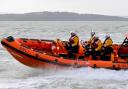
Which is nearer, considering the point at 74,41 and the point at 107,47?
the point at 107,47

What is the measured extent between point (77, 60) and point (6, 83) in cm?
232

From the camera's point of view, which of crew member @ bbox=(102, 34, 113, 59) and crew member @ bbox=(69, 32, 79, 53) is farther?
crew member @ bbox=(69, 32, 79, 53)

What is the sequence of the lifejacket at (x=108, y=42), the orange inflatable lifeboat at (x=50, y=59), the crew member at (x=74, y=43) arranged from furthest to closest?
the crew member at (x=74, y=43) < the lifejacket at (x=108, y=42) < the orange inflatable lifeboat at (x=50, y=59)

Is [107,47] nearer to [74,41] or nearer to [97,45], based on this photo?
[97,45]

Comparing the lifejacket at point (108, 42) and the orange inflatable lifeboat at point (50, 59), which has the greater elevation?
the lifejacket at point (108, 42)

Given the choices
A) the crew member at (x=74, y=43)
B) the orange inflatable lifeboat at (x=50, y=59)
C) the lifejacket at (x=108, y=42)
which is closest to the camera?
the orange inflatable lifeboat at (x=50, y=59)

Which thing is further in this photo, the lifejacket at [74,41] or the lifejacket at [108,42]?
the lifejacket at [74,41]

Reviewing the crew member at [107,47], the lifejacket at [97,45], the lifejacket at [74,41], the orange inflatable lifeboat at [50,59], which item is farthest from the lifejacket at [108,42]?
the lifejacket at [74,41]

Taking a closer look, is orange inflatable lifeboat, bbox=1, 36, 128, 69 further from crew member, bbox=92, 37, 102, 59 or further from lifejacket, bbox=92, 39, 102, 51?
lifejacket, bbox=92, 39, 102, 51

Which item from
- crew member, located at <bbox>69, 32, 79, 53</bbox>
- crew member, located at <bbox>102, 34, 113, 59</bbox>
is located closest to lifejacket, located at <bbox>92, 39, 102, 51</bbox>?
crew member, located at <bbox>102, 34, 113, 59</bbox>

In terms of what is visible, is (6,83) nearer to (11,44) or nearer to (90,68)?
(11,44)

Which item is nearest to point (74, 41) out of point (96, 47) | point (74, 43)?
point (74, 43)

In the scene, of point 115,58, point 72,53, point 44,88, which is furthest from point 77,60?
point 44,88

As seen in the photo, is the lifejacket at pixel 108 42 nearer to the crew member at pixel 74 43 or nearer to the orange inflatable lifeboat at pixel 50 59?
the orange inflatable lifeboat at pixel 50 59
